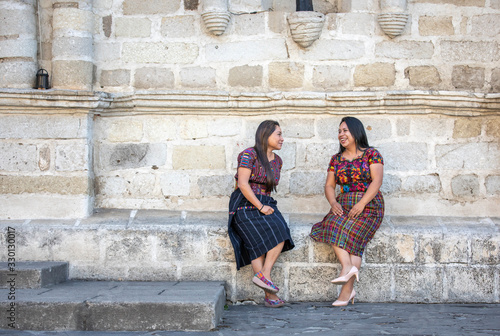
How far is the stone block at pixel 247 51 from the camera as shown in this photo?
5676 millimetres

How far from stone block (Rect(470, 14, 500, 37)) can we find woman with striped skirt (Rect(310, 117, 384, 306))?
157 cm

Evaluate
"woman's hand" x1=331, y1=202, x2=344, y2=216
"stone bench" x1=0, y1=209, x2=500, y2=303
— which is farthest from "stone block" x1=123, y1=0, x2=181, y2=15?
"woman's hand" x1=331, y1=202, x2=344, y2=216

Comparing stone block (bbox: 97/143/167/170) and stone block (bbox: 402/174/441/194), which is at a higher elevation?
stone block (bbox: 97/143/167/170)

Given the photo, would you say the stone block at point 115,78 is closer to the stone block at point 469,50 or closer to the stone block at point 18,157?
the stone block at point 18,157

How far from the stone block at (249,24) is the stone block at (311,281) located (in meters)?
2.14

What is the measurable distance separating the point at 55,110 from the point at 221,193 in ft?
5.30

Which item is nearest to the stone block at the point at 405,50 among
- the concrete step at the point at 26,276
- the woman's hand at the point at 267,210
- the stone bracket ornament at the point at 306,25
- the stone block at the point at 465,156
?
the stone bracket ornament at the point at 306,25

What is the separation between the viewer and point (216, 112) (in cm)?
560

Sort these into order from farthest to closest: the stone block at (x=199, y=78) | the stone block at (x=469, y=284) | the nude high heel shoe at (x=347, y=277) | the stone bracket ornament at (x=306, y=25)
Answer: the stone block at (x=199, y=78) < the stone bracket ornament at (x=306, y=25) < the stone block at (x=469, y=284) < the nude high heel shoe at (x=347, y=277)

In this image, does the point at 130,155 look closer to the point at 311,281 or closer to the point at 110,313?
the point at 110,313

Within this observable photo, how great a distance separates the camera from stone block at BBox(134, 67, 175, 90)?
5.73 metres

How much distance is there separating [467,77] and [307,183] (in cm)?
173

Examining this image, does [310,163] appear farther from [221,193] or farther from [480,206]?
[480,206]

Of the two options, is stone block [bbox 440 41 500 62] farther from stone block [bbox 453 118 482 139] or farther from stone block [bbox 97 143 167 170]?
stone block [bbox 97 143 167 170]
